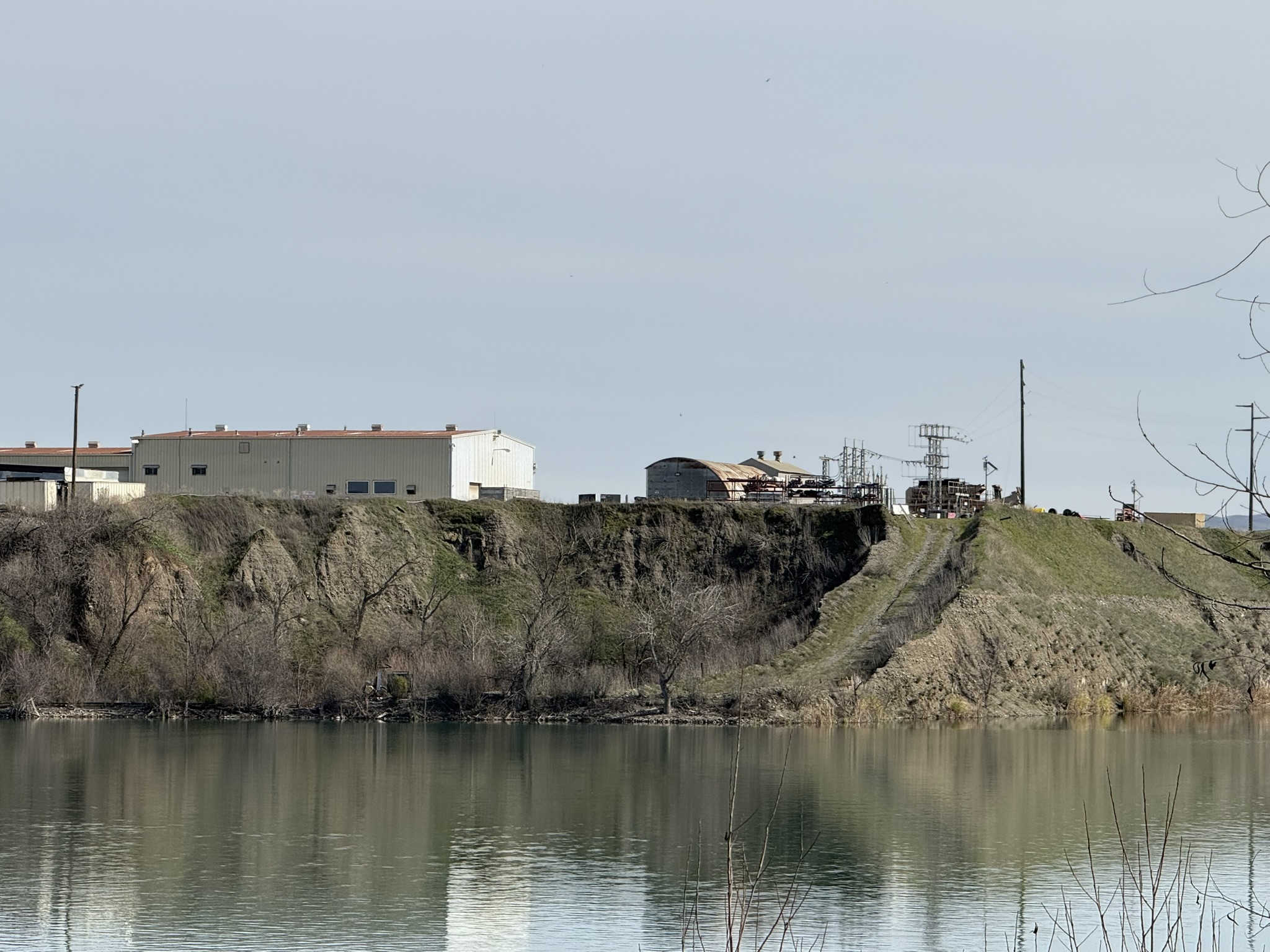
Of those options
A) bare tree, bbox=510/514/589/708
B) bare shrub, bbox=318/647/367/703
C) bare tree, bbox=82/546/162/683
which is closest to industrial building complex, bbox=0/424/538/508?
bare tree, bbox=510/514/589/708

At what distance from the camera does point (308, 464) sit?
93.4 m

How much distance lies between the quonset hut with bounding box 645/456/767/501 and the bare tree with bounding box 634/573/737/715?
1804 cm

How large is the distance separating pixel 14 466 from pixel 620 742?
48498 mm

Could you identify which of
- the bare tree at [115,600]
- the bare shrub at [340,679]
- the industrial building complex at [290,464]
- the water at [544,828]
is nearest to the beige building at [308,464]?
the industrial building complex at [290,464]

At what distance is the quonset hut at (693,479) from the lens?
3967 inches

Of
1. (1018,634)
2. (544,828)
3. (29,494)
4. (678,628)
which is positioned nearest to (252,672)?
(678,628)

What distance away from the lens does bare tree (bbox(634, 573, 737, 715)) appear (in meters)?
69.9

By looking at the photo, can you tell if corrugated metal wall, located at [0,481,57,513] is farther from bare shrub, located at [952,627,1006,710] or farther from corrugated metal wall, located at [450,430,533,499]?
bare shrub, located at [952,627,1006,710]

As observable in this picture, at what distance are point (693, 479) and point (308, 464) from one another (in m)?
25.2

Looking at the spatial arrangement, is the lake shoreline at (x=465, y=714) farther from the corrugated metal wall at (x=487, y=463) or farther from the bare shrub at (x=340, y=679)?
the corrugated metal wall at (x=487, y=463)

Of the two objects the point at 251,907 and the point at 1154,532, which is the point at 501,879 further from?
the point at 1154,532

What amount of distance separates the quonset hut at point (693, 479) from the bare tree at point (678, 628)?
59.2ft

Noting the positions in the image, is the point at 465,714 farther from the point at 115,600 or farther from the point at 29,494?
the point at 29,494

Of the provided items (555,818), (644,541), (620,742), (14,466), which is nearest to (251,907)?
(555,818)
